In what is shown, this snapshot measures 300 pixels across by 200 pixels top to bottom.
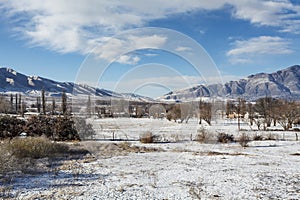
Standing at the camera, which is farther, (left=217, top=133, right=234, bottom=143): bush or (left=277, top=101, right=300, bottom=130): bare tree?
(left=277, top=101, right=300, bottom=130): bare tree

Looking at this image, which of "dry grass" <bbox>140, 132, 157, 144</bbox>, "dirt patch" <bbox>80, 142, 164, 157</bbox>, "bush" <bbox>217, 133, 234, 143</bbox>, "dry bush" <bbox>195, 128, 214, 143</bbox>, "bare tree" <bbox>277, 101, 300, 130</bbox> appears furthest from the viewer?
"bare tree" <bbox>277, 101, 300, 130</bbox>

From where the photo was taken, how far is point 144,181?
1168cm

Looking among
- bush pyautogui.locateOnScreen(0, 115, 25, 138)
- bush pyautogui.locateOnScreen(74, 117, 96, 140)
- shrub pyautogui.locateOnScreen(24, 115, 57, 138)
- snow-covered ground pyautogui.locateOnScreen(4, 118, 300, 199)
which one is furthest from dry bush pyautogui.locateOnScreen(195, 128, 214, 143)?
bush pyautogui.locateOnScreen(0, 115, 25, 138)

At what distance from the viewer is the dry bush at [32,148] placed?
1662cm

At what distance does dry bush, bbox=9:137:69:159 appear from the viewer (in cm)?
1662

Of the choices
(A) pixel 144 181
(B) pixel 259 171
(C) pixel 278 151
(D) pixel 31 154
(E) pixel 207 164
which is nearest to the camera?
(A) pixel 144 181

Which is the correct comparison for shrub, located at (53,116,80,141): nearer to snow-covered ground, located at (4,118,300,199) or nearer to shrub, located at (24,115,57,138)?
shrub, located at (24,115,57,138)

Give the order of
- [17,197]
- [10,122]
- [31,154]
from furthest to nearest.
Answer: [10,122] < [31,154] < [17,197]

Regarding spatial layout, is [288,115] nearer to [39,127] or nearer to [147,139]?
[147,139]

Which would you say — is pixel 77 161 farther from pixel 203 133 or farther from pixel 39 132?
pixel 203 133

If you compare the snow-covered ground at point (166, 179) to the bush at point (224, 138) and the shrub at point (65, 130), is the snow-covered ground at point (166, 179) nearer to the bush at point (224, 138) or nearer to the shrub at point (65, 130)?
the bush at point (224, 138)

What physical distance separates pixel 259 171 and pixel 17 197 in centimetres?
972


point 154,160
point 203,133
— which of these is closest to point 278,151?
point 203,133

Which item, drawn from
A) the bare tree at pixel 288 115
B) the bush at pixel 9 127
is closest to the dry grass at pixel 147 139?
the bush at pixel 9 127
